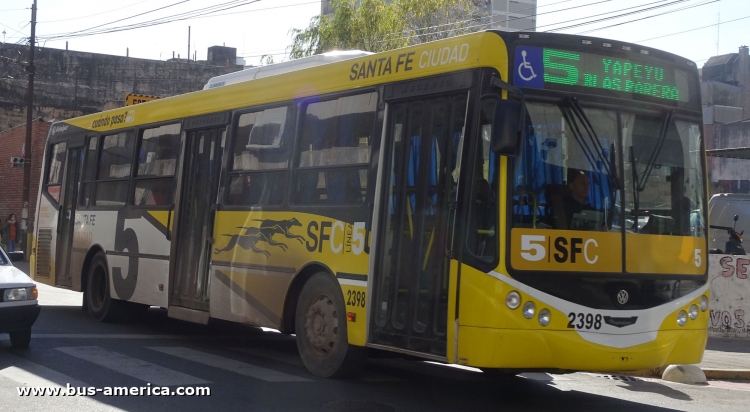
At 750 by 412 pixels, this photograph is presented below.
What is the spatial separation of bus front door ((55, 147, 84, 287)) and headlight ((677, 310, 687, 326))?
10235 mm

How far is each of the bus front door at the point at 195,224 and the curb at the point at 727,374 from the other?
650 cm

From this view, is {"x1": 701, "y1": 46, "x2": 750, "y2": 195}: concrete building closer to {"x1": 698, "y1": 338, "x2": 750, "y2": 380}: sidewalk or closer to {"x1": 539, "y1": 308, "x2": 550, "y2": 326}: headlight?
{"x1": 698, "y1": 338, "x2": 750, "y2": 380}: sidewalk

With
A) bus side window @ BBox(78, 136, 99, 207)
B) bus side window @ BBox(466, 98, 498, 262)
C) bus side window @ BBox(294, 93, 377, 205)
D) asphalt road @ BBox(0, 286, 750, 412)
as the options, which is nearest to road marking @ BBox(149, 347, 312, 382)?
asphalt road @ BBox(0, 286, 750, 412)

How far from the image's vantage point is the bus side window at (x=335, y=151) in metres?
8.79

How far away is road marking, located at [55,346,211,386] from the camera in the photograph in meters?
8.62

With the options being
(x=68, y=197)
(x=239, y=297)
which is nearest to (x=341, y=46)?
(x=68, y=197)

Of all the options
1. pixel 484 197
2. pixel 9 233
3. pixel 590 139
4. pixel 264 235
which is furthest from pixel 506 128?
pixel 9 233

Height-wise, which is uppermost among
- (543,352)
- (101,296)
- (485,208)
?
(485,208)

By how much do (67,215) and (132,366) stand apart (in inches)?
250

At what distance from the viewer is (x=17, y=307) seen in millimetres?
9977

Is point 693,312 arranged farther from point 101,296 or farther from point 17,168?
point 17,168

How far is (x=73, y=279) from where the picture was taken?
14.5 meters

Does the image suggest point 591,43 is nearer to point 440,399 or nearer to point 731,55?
point 440,399

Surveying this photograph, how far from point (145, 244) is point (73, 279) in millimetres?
2692
